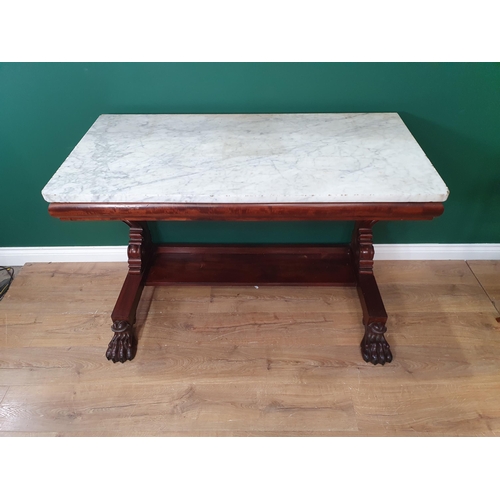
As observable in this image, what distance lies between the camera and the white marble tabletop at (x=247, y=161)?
48.2 inches

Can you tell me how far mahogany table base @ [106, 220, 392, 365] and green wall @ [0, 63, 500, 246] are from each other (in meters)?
0.44

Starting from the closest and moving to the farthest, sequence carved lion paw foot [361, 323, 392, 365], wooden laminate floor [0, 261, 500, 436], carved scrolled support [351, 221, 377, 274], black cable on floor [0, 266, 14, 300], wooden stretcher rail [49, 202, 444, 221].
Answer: wooden stretcher rail [49, 202, 444, 221] < wooden laminate floor [0, 261, 500, 436] < carved lion paw foot [361, 323, 392, 365] < carved scrolled support [351, 221, 377, 274] < black cable on floor [0, 266, 14, 300]

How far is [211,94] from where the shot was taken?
5.25 feet

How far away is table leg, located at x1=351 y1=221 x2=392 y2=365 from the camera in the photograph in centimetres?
156

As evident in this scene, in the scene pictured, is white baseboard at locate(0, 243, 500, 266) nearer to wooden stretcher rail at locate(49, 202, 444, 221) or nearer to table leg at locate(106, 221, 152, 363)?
table leg at locate(106, 221, 152, 363)

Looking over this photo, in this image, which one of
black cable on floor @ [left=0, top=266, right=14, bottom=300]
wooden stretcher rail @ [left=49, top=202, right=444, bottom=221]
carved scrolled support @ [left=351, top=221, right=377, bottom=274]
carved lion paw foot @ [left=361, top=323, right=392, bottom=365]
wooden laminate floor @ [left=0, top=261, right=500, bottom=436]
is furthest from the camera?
black cable on floor @ [left=0, top=266, right=14, bottom=300]

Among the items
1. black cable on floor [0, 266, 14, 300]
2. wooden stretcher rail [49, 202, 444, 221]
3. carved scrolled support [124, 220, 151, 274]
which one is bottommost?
black cable on floor [0, 266, 14, 300]

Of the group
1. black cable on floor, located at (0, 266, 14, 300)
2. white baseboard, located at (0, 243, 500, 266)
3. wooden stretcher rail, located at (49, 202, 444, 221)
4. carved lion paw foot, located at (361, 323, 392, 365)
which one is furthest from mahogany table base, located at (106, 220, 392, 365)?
black cable on floor, located at (0, 266, 14, 300)

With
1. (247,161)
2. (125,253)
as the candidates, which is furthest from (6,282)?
(247,161)

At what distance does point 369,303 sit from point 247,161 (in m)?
0.69

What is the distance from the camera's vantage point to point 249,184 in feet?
4.08

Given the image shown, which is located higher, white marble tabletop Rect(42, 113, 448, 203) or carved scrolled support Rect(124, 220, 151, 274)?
white marble tabletop Rect(42, 113, 448, 203)

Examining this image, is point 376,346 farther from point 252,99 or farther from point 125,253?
point 125,253
